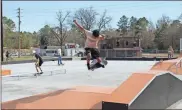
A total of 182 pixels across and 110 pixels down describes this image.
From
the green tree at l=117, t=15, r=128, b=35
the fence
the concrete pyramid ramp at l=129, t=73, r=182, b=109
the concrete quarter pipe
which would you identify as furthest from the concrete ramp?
the green tree at l=117, t=15, r=128, b=35

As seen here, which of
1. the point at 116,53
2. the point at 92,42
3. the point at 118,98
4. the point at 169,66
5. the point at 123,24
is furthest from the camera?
the point at 123,24

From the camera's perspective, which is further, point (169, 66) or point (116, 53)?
point (116, 53)

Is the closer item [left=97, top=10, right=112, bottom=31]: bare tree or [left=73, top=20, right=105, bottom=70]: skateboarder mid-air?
[left=73, top=20, right=105, bottom=70]: skateboarder mid-air

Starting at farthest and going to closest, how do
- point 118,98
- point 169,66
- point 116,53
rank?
point 116,53
point 169,66
point 118,98

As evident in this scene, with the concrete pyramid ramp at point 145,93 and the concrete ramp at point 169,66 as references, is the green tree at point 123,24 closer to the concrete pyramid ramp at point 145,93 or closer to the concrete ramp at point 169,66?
the concrete ramp at point 169,66

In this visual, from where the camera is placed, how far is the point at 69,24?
66500mm

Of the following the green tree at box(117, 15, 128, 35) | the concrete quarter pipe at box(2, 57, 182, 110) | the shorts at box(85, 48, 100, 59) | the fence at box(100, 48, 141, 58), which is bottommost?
the concrete quarter pipe at box(2, 57, 182, 110)

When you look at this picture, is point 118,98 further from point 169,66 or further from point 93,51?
point 169,66

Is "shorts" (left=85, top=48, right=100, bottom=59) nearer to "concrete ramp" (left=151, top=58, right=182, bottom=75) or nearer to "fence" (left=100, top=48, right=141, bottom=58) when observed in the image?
"concrete ramp" (left=151, top=58, right=182, bottom=75)

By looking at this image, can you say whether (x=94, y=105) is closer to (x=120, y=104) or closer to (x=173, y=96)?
(x=120, y=104)

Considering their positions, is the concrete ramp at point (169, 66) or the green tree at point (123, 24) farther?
the green tree at point (123, 24)

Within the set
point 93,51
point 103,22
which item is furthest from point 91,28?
point 93,51

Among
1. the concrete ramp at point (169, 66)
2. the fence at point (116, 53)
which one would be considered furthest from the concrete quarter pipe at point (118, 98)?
the fence at point (116, 53)

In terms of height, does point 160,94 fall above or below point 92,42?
below
